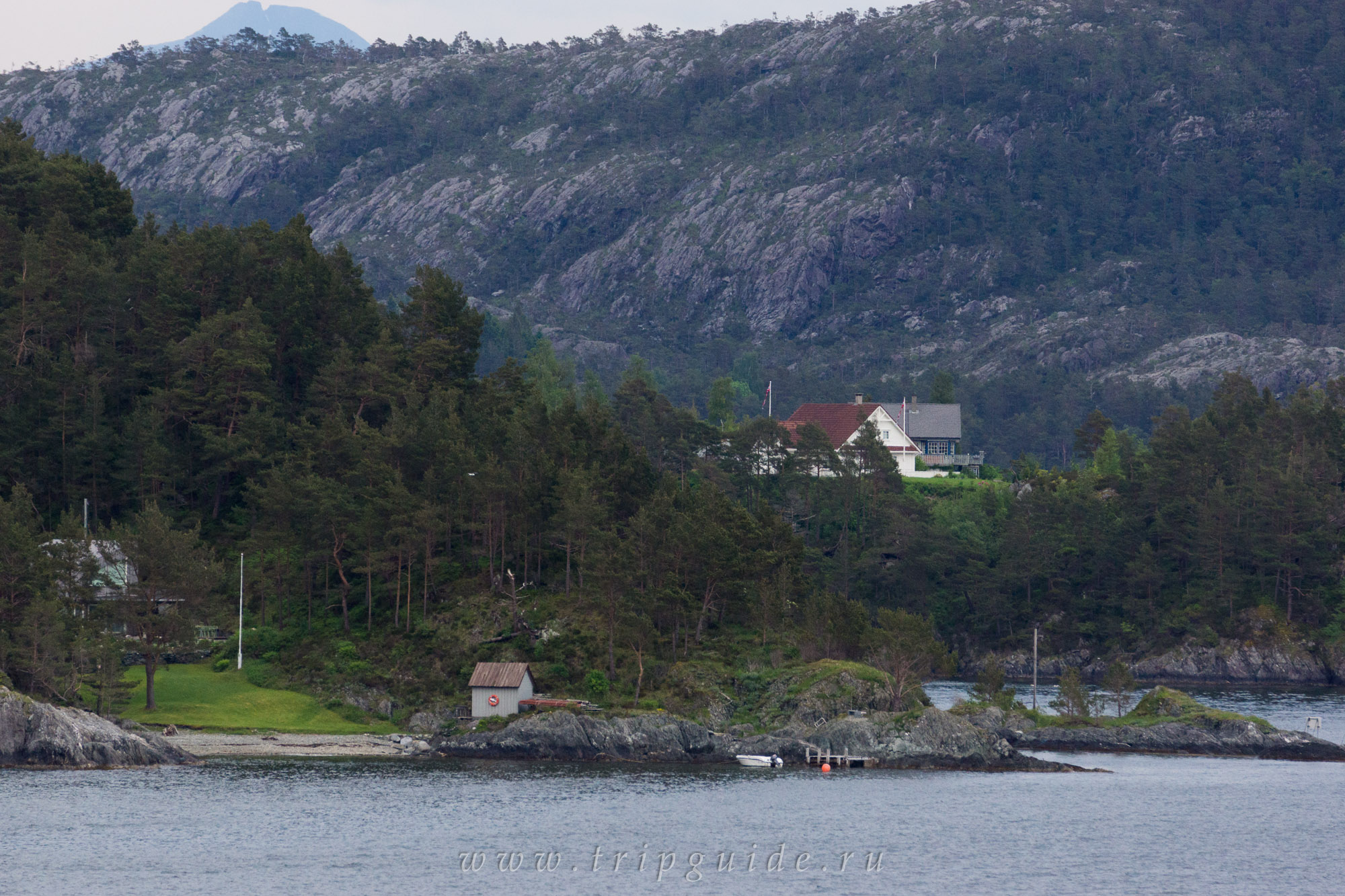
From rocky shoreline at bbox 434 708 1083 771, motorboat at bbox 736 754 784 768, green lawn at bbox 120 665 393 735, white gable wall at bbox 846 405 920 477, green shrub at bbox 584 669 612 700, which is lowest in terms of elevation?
motorboat at bbox 736 754 784 768

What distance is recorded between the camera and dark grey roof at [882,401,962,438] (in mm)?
178875

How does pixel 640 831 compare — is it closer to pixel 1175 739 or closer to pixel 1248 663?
→ pixel 1175 739

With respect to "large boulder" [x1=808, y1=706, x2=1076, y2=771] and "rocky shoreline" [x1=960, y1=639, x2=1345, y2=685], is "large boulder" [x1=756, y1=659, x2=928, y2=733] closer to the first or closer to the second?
"large boulder" [x1=808, y1=706, x2=1076, y2=771]

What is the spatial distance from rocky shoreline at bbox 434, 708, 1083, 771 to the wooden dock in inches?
9.0

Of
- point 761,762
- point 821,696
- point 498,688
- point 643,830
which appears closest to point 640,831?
point 643,830

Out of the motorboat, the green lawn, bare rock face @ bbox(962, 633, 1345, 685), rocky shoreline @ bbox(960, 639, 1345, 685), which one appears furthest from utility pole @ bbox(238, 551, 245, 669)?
rocky shoreline @ bbox(960, 639, 1345, 685)

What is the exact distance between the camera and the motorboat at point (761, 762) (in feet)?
279

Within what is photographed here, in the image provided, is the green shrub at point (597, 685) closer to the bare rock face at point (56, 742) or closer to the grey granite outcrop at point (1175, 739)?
the grey granite outcrop at point (1175, 739)

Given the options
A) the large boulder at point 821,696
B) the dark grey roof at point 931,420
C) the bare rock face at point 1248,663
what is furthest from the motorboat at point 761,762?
the dark grey roof at point 931,420

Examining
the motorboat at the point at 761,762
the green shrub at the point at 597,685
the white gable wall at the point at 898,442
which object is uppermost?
the white gable wall at the point at 898,442

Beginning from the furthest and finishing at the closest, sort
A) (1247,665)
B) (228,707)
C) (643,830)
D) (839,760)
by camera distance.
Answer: (1247,665) < (228,707) < (839,760) < (643,830)

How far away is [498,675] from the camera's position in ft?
286

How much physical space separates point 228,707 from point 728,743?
28819 millimetres

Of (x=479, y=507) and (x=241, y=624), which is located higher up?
(x=479, y=507)
